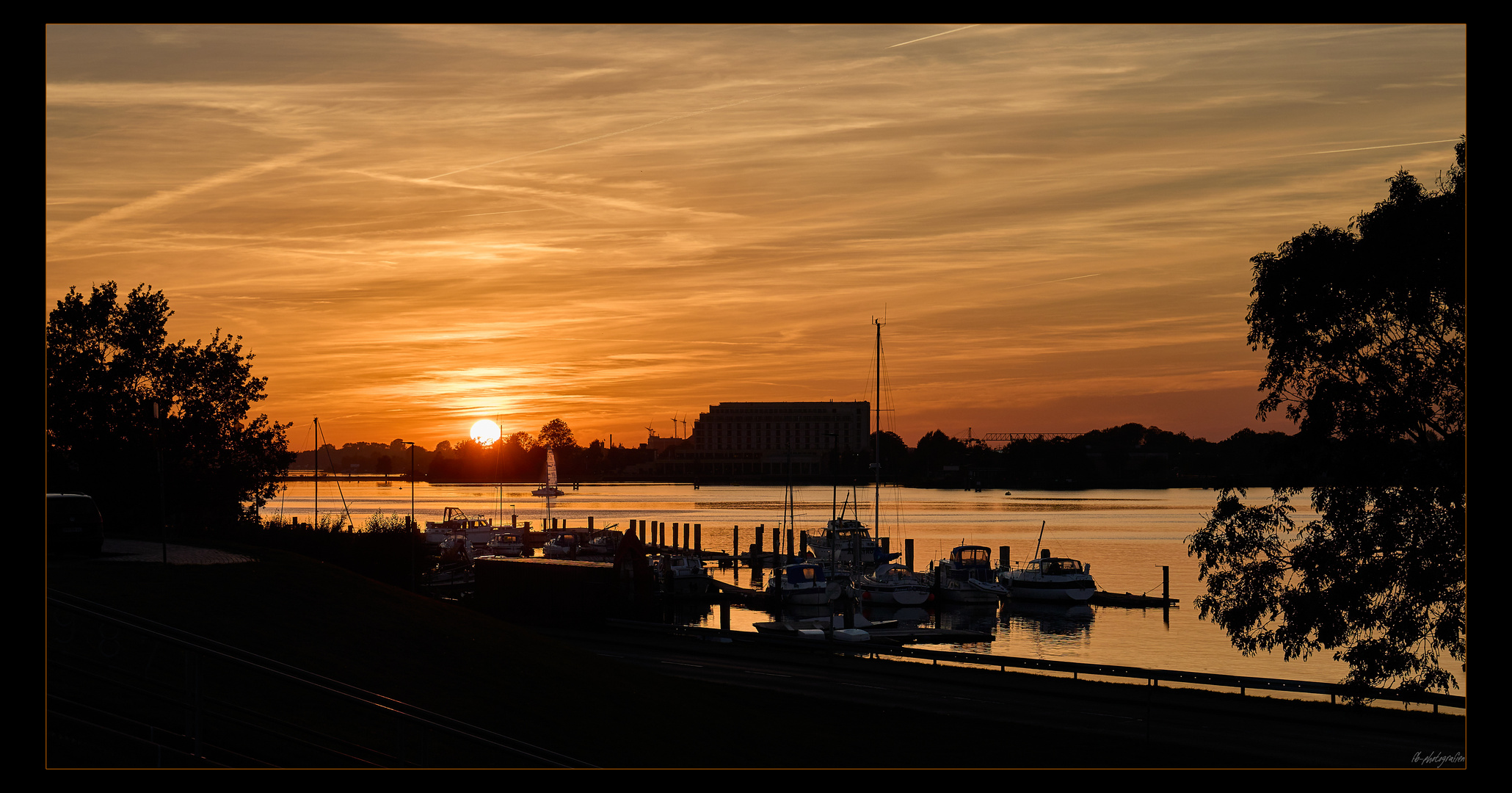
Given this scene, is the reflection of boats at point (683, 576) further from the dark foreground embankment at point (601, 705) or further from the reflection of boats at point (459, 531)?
the dark foreground embankment at point (601, 705)

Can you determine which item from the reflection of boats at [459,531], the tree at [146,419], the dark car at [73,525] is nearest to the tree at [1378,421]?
the dark car at [73,525]

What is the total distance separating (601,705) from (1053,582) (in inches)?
2442

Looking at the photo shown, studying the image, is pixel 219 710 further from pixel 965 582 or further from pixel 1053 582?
pixel 965 582

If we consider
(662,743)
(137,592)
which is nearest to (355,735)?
(662,743)

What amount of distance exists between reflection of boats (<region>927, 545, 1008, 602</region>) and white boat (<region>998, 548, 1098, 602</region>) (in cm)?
110

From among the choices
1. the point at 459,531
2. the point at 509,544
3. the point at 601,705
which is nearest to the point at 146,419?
the point at 601,705

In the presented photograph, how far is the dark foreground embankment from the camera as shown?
73.6ft

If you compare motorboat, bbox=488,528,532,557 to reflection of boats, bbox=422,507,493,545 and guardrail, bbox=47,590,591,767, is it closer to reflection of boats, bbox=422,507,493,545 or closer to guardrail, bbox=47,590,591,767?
reflection of boats, bbox=422,507,493,545

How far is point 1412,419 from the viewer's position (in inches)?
937

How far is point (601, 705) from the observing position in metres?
27.5
